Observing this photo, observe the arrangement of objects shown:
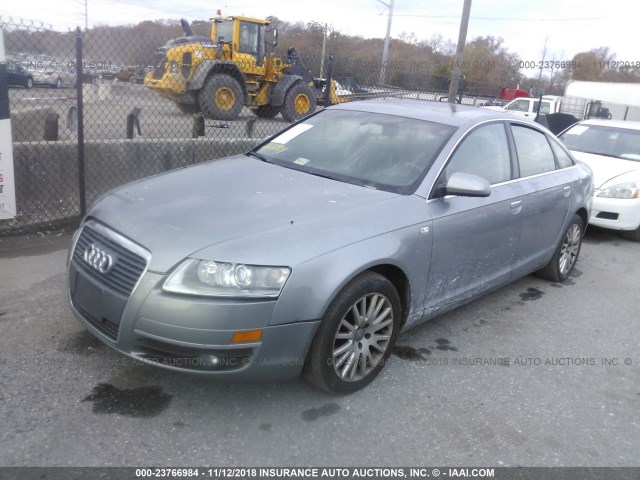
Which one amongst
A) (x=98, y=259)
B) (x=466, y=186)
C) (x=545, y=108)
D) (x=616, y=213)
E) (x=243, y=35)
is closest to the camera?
(x=98, y=259)

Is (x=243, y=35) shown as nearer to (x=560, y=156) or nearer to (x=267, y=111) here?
(x=267, y=111)

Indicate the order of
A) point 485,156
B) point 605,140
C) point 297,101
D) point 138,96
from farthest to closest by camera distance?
point 297,101 → point 138,96 → point 605,140 → point 485,156

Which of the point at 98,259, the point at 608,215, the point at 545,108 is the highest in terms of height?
the point at 545,108

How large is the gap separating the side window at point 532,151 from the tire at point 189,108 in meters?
11.2

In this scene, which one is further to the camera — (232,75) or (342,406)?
(232,75)

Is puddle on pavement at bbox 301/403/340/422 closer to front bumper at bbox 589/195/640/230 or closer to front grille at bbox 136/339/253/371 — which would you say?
front grille at bbox 136/339/253/371

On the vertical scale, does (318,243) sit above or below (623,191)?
above

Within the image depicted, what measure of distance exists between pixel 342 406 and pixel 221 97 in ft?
41.1

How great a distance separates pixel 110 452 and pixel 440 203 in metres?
2.29

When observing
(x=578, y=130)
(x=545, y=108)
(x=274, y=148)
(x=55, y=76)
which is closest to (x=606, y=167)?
(x=578, y=130)

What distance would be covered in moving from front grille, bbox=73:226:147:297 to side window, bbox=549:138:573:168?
3829 millimetres

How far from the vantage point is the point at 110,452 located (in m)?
2.46

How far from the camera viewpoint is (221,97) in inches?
561

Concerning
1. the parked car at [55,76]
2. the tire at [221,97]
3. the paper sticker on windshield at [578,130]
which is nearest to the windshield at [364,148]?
the parked car at [55,76]
